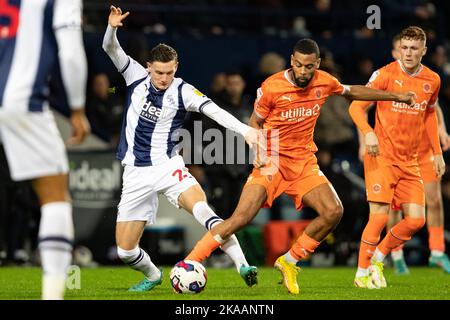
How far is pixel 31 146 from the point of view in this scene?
21.0ft

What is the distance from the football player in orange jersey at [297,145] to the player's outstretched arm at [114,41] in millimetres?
1240

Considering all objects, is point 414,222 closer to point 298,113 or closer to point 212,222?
point 298,113

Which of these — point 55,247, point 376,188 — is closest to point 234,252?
point 376,188

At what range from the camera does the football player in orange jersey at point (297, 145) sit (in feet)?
29.9

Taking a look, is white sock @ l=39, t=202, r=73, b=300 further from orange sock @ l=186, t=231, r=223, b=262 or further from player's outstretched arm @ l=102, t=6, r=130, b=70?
player's outstretched arm @ l=102, t=6, r=130, b=70

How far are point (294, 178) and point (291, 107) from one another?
62 centimetres

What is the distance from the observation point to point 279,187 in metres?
9.34

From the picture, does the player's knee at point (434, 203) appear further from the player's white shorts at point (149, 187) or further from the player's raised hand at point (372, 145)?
the player's white shorts at point (149, 187)

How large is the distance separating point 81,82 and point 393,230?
4661mm

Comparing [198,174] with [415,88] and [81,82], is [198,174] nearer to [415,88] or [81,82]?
[415,88]

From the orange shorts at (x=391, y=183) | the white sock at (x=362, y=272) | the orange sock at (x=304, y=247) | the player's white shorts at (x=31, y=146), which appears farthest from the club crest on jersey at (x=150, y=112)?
the player's white shorts at (x=31, y=146)

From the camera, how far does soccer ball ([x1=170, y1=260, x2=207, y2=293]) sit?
27.9ft

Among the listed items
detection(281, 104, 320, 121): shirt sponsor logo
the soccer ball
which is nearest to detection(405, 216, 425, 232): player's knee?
detection(281, 104, 320, 121): shirt sponsor logo

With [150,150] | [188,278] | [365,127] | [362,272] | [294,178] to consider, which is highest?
[365,127]
